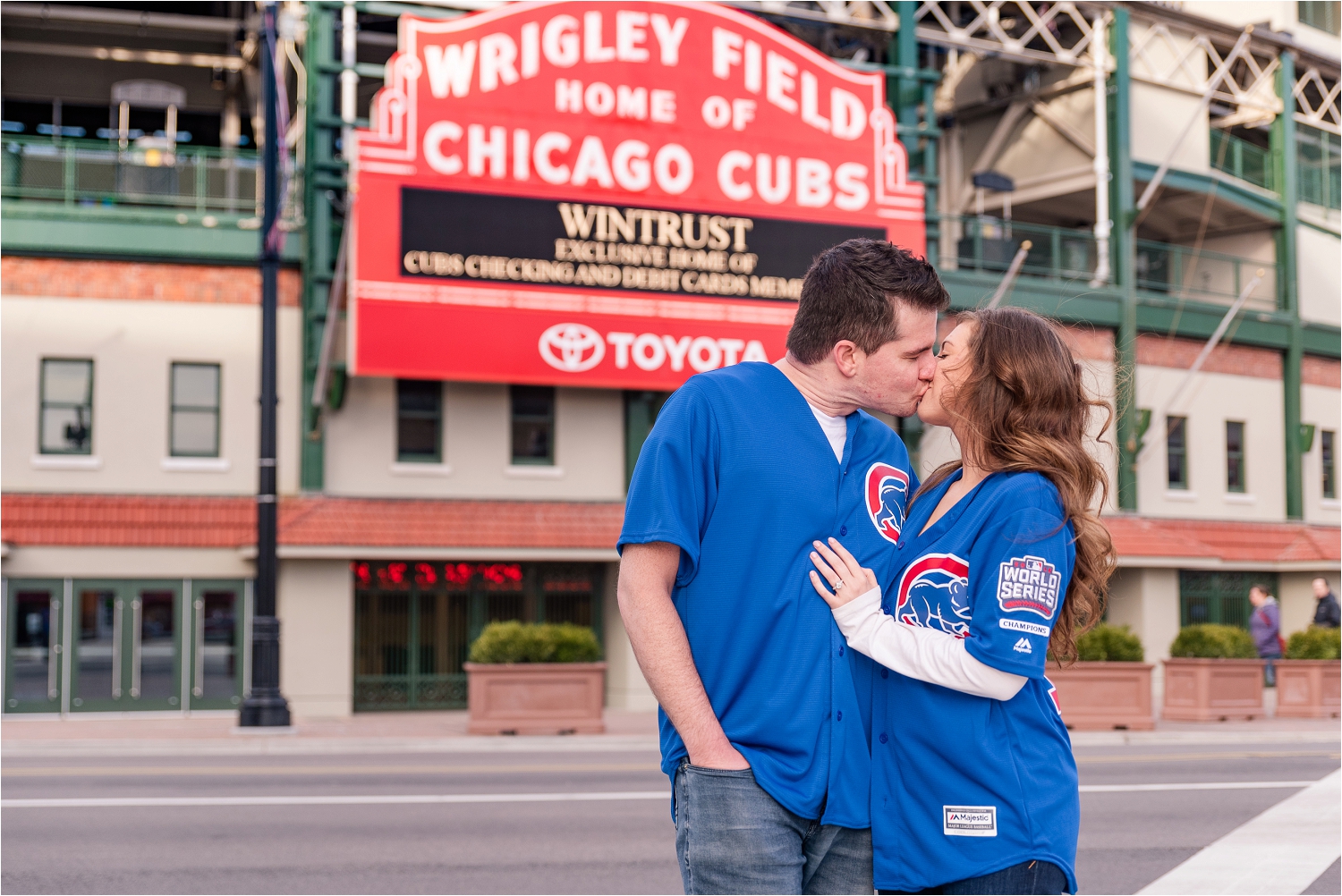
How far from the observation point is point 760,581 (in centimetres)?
315

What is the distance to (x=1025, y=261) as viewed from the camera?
30594 millimetres

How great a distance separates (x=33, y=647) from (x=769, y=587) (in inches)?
886

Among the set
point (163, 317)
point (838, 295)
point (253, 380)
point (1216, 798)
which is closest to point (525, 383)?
point (253, 380)

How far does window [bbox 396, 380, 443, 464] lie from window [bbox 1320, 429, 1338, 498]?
21.9m

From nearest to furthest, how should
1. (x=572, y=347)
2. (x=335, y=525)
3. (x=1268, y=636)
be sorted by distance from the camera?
(x=1268, y=636), (x=335, y=525), (x=572, y=347)

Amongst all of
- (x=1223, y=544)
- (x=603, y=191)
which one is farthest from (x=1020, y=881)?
(x=1223, y=544)

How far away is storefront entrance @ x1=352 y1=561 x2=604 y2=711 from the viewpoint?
2436 centimetres

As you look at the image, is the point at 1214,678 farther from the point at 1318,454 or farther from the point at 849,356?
the point at 849,356

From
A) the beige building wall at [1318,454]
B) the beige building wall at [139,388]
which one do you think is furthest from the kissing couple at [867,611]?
the beige building wall at [1318,454]

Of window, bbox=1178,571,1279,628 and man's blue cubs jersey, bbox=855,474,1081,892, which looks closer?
man's blue cubs jersey, bbox=855,474,1081,892

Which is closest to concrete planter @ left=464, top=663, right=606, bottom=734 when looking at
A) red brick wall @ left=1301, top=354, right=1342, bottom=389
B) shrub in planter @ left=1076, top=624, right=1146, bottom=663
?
shrub in planter @ left=1076, top=624, right=1146, bottom=663

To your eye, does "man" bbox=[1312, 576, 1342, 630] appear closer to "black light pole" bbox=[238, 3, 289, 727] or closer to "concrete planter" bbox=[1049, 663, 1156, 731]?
"concrete planter" bbox=[1049, 663, 1156, 731]

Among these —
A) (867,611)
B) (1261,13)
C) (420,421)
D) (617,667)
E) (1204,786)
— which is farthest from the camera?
(1261,13)

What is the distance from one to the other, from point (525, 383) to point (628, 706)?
6.10 meters
